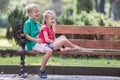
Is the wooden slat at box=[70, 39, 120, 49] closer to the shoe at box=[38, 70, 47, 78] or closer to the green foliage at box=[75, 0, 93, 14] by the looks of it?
the shoe at box=[38, 70, 47, 78]

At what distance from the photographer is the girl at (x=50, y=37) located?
725 cm

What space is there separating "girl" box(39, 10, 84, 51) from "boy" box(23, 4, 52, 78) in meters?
0.11

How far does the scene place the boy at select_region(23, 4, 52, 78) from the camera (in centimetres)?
721

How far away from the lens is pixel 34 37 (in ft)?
24.5

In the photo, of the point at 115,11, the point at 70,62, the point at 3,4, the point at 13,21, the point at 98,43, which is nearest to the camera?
the point at 98,43

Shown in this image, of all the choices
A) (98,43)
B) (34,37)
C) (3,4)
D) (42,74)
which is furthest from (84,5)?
(3,4)

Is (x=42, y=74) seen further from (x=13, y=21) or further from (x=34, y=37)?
(x=13, y=21)

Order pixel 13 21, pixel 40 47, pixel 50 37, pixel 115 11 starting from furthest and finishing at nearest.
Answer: pixel 115 11 < pixel 13 21 < pixel 50 37 < pixel 40 47

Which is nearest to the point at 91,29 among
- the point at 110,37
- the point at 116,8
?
the point at 110,37

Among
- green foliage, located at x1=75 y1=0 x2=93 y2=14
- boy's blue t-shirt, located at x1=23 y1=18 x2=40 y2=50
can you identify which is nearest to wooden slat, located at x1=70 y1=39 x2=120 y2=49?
boy's blue t-shirt, located at x1=23 y1=18 x2=40 y2=50

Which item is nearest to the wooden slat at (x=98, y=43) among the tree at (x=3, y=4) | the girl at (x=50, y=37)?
the girl at (x=50, y=37)

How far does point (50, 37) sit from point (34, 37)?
298 mm

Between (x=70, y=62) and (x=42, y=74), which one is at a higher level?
(x=42, y=74)

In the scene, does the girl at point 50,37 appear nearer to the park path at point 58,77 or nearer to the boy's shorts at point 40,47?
the boy's shorts at point 40,47
